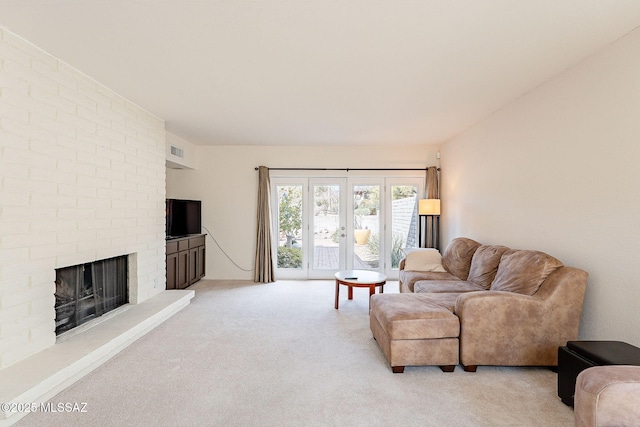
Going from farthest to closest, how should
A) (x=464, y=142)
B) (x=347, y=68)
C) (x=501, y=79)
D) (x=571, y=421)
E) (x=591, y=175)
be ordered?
(x=464, y=142) < (x=501, y=79) < (x=347, y=68) < (x=591, y=175) < (x=571, y=421)

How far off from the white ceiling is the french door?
213cm

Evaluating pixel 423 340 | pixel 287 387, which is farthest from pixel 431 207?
pixel 287 387

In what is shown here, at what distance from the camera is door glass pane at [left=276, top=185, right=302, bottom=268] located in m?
5.80

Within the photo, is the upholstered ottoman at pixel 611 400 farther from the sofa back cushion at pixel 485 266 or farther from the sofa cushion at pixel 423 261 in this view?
the sofa cushion at pixel 423 261

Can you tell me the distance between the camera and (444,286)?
3.41m

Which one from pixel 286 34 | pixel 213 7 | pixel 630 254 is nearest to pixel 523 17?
pixel 286 34

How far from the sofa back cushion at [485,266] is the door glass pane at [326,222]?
8.65 feet

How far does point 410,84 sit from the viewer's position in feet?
9.70

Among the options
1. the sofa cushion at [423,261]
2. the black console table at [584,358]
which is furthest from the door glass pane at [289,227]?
the black console table at [584,358]

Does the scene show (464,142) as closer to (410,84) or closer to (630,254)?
(410,84)

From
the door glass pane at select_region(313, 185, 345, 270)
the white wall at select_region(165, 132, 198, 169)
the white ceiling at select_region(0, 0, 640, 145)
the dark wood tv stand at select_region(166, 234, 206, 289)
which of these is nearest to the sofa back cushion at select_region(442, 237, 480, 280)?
the white ceiling at select_region(0, 0, 640, 145)

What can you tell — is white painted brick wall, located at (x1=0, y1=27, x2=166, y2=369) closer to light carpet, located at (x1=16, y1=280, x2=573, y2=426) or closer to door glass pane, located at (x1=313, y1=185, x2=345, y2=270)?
light carpet, located at (x1=16, y1=280, x2=573, y2=426)

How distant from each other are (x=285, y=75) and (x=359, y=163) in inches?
125

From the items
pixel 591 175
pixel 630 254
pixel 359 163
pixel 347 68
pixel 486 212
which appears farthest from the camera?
pixel 359 163
